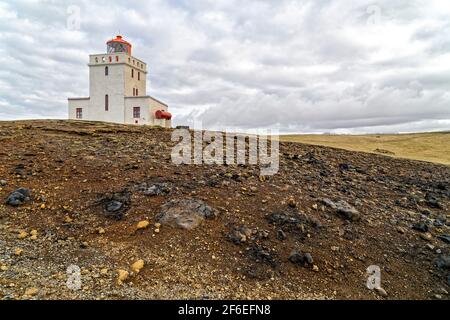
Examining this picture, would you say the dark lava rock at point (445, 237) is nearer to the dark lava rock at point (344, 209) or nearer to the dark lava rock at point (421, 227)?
the dark lava rock at point (421, 227)

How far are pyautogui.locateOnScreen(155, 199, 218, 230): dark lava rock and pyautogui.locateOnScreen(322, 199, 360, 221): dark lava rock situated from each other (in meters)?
3.28

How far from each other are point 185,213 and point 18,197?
4.05m

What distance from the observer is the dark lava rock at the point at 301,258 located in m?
5.36

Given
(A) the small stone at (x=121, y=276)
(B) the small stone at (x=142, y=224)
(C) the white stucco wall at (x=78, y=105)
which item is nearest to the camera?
(A) the small stone at (x=121, y=276)

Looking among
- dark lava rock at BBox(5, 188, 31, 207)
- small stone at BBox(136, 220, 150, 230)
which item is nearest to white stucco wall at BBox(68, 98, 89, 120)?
dark lava rock at BBox(5, 188, 31, 207)

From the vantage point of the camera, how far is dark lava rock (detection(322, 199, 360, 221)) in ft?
23.5

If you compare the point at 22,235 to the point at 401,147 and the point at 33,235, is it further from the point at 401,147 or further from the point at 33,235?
the point at 401,147

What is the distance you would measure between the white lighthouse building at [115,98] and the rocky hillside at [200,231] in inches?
809

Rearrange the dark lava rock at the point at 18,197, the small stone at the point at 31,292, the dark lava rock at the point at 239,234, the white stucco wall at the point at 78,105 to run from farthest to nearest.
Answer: the white stucco wall at the point at 78,105 → the dark lava rock at the point at 18,197 → the dark lava rock at the point at 239,234 → the small stone at the point at 31,292

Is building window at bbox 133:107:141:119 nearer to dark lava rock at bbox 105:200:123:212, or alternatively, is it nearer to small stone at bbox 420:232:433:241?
dark lava rock at bbox 105:200:123:212

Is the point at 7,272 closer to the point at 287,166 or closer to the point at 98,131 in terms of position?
the point at 287,166

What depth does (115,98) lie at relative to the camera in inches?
1209

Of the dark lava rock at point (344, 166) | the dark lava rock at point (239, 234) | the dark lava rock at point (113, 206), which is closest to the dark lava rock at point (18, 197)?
the dark lava rock at point (113, 206)

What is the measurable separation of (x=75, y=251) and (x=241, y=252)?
10.4 feet
